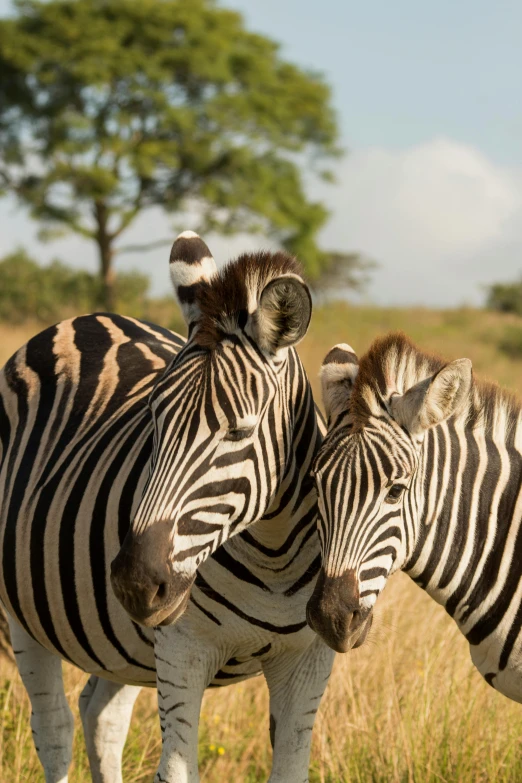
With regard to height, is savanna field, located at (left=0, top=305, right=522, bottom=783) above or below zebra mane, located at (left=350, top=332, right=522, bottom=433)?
below

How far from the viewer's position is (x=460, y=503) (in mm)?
3262

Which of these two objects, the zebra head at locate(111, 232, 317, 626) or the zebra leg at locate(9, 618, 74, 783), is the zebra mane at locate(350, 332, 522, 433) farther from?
the zebra leg at locate(9, 618, 74, 783)

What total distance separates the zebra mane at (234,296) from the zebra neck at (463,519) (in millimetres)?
786

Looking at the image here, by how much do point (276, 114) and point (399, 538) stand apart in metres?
32.0

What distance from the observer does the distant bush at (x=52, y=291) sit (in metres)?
28.1

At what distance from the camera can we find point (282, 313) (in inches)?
119

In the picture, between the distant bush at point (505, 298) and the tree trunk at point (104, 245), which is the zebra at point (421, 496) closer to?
the tree trunk at point (104, 245)

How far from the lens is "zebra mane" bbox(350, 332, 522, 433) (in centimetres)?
306

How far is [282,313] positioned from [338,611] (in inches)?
37.8

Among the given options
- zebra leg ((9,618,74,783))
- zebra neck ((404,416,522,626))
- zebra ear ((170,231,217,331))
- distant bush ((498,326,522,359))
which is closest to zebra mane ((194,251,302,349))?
zebra ear ((170,231,217,331))

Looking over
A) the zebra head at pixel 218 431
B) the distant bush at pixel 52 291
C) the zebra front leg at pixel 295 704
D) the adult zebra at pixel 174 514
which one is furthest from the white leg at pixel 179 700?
the distant bush at pixel 52 291

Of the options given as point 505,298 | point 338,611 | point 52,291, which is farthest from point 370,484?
point 505,298

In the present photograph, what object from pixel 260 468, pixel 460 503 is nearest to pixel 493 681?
pixel 460 503

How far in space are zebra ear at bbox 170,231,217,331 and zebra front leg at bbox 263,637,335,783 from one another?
1.36 m
